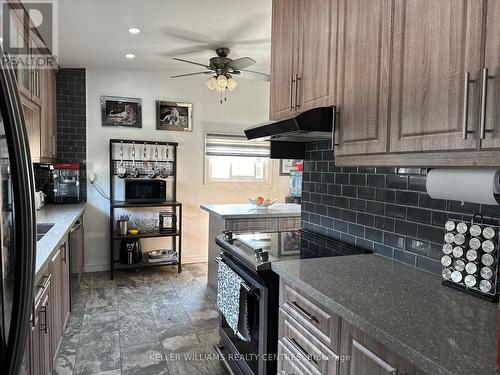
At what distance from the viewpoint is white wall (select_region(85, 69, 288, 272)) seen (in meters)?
4.27

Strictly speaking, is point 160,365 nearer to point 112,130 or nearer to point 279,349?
point 279,349

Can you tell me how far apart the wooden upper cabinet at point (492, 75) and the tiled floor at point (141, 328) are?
2.09m

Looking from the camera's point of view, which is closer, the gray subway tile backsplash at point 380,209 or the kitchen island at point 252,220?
the gray subway tile backsplash at point 380,209

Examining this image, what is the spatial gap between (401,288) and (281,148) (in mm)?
1371

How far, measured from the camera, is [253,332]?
1.81 meters

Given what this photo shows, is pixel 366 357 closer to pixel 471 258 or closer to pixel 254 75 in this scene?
pixel 471 258

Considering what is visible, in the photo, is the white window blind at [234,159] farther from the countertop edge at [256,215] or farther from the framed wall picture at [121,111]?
the countertop edge at [256,215]

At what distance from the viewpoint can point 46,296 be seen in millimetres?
1876

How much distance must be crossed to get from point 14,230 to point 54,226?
1.91 meters

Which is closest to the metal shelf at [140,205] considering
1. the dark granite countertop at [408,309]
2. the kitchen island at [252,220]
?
the kitchen island at [252,220]

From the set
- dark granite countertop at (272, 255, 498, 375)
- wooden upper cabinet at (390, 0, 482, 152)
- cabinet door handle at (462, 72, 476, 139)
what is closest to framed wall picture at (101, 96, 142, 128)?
dark granite countertop at (272, 255, 498, 375)

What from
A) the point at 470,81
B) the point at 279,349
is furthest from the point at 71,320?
the point at 470,81

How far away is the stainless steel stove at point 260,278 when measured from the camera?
170cm

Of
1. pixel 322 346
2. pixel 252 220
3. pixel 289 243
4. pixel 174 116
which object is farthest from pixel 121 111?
pixel 322 346
